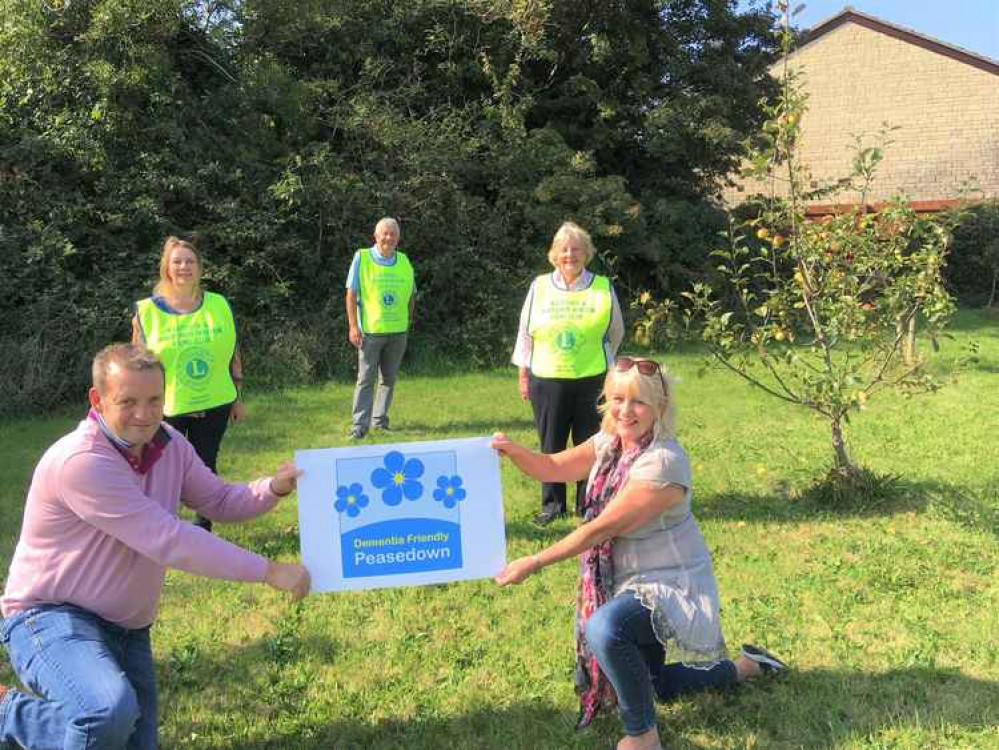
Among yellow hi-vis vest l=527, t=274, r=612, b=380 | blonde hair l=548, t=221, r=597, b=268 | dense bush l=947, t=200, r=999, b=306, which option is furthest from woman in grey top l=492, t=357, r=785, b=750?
dense bush l=947, t=200, r=999, b=306

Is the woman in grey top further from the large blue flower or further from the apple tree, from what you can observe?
the apple tree

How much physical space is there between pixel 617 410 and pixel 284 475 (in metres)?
1.27

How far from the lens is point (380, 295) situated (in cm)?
802

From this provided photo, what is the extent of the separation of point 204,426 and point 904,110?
27.8m

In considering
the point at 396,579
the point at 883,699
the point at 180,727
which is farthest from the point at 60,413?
the point at 883,699

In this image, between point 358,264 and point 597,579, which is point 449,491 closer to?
point 597,579

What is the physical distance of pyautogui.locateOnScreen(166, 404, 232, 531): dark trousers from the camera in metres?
4.86

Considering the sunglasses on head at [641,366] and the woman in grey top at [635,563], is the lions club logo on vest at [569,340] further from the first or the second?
the sunglasses on head at [641,366]

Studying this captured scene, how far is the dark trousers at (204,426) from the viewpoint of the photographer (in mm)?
4855

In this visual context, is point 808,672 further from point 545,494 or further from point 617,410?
point 545,494

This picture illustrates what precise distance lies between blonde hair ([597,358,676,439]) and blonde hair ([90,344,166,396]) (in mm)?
1622

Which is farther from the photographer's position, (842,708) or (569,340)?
(569,340)

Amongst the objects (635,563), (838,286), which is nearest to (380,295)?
(838,286)

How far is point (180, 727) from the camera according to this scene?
3.28m
